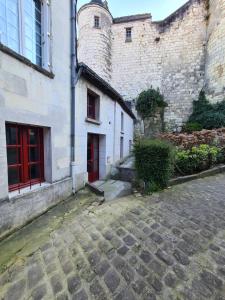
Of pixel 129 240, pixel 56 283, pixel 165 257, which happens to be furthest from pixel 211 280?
pixel 56 283

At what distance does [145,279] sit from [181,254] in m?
0.69

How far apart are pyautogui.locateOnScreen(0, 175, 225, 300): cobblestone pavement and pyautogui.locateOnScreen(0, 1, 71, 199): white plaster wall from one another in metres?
1.41

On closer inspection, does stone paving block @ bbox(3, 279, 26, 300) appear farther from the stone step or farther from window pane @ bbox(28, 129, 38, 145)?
the stone step

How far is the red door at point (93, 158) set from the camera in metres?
7.02

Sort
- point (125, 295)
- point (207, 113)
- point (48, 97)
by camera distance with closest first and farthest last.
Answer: point (125, 295) → point (48, 97) → point (207, 113)

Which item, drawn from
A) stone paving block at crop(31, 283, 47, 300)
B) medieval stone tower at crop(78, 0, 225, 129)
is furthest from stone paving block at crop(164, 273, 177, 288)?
medieval stone tower at crop(78, 0, 225, 129)

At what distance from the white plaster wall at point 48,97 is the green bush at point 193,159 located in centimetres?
380

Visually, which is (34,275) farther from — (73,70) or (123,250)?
(73,70)

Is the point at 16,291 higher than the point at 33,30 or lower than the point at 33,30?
lower

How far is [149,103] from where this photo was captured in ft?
54.4

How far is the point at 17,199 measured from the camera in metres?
3.23

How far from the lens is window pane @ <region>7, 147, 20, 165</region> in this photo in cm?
342

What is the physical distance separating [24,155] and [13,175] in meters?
0.47

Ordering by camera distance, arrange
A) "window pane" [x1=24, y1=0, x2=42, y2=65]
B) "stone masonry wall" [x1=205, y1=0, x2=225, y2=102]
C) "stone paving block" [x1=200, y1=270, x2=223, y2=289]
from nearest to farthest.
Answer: "stone paving block" [x1=200, y1=270, x2=223, y2=289] < "window pane" [x1=24, y1=0, x2=42, y2=65] < "stone masonry wall" [x1=205, y1=0, x2=225, y2=102]
